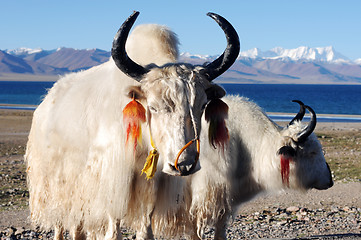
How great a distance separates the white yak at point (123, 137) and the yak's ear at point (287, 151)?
184cm

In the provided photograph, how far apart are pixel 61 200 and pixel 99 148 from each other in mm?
853

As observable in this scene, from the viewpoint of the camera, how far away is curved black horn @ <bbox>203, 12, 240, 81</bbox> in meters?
3.29

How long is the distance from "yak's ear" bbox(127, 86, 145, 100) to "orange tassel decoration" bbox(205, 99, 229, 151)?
58cm

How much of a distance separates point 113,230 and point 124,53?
1.40m

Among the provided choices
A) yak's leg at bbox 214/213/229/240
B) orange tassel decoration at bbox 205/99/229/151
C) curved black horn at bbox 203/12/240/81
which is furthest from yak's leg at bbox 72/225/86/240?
curved black horn at bbox 203/12/240/81

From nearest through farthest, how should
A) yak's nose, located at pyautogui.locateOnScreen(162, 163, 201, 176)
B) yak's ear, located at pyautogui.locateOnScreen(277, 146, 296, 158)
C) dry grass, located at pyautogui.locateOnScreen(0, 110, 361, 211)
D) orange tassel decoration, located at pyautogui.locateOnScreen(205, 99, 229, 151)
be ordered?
1. yak's nose, located at pyautogui.locateOnScreen(162, 163, 201, 176)
2. orange tassel decoration, located at pyautogui.locateOnScreen(205, 99, 229, 151)
3. yak's ear, located at pyautogui.locateOnScreen(277, 146, 296, 158)
4. dry grass, located at pyautogui.locateOnScreen(0, 110, 361, 211)

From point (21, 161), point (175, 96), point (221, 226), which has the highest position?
point (175, 96)

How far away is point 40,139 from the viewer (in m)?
4.53

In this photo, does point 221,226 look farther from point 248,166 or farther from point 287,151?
point 287,151

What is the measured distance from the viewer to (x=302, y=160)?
554cm

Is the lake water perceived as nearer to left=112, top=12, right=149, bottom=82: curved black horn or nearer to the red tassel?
the red tassel

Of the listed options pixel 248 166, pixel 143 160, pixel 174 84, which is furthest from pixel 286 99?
pixel 174 84

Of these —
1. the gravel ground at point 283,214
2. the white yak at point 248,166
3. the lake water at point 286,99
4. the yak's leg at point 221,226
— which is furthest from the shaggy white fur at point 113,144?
the lake water at point 286,99

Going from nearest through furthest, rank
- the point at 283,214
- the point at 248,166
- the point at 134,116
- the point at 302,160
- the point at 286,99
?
the point at 134,116
the point at 248,166
the point at 302,160
the point at 283,214
the point at 286,99
